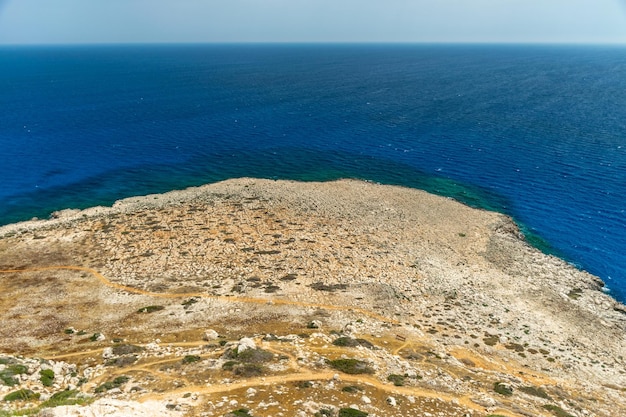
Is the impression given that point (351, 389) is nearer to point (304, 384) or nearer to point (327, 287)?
point (304, 384)

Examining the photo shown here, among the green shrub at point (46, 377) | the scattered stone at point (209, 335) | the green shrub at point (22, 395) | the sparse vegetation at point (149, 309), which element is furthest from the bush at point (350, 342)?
the green shrub at point (22, 395)

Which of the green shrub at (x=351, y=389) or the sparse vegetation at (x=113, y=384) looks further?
the green shrub at (x=351, y=389)

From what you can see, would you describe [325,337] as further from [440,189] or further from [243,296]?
[440,189]

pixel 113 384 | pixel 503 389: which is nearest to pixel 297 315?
pixel 113 384

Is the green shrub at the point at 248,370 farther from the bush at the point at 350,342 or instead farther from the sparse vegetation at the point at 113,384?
the bush at the point at 350,342

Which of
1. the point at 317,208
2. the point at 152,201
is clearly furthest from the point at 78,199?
the point at 317,208

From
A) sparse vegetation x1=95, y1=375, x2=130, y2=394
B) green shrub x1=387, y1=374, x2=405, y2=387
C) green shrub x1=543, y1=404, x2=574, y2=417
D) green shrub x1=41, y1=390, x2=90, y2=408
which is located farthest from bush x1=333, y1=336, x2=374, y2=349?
green shrub x1=41, y1=390, x2=90, y2=408

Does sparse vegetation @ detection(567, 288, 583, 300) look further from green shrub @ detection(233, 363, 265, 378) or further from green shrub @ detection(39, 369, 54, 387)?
green shrub @ detection(39, 369, 54, 387)
